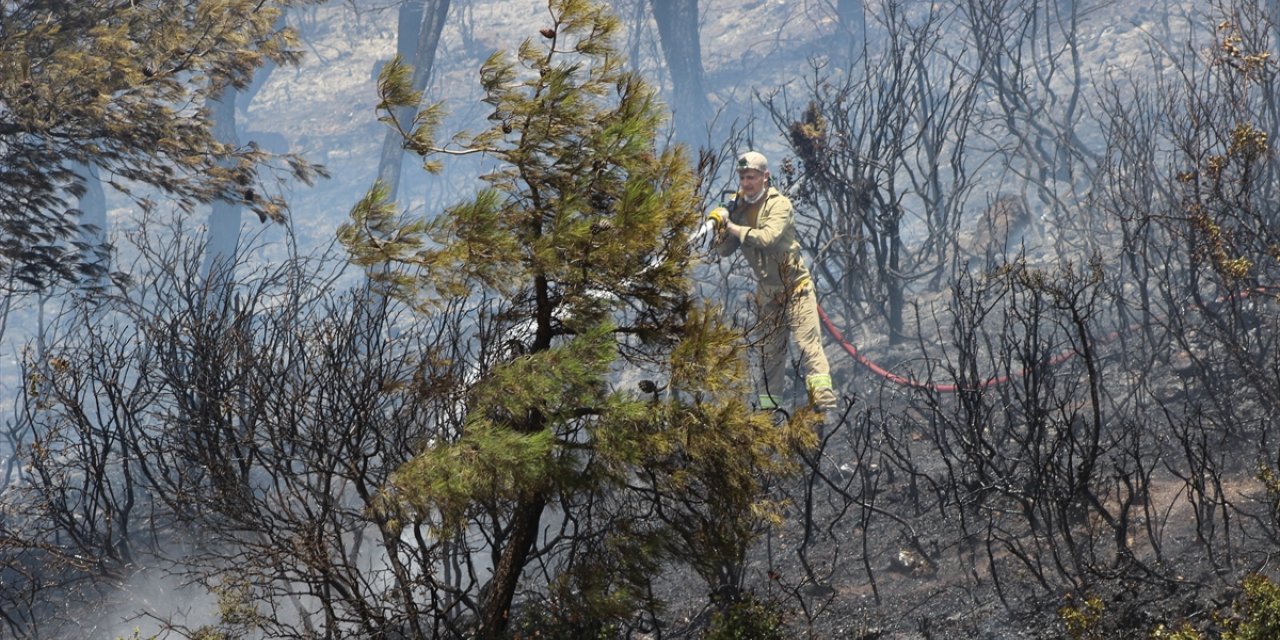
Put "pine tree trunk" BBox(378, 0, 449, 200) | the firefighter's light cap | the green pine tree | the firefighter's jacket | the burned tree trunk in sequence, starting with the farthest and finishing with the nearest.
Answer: the burned tree trunk, "pine tree trunk" BBox(378, 0, 449, 200), the firefighter's light cap, the firefighter's jacket, the green pine tree

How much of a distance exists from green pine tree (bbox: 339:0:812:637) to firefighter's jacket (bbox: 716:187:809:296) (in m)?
2.50

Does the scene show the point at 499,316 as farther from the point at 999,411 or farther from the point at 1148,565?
the point at 999,411

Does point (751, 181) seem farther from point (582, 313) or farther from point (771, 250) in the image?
point (582, 313)

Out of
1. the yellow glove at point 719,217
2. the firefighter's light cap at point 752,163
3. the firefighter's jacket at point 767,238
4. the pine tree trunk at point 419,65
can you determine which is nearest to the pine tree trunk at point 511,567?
the yellow glove at point 719,217

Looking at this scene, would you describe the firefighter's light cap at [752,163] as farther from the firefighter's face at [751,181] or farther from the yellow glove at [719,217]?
the yellow glove at [719,217]

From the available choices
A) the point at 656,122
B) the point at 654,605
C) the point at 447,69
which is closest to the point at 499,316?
the point at 656,122

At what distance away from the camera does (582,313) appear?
12.6 feet

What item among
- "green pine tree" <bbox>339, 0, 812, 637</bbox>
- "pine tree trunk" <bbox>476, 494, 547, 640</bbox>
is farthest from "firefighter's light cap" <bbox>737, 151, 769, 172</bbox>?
"pine tree trunk" <bbox>476, 494, 547, 640</bbox>

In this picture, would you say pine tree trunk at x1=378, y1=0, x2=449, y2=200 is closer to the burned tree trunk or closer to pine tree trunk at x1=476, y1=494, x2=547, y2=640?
the burned tree trunk

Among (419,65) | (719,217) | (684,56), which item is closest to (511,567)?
(719,217)

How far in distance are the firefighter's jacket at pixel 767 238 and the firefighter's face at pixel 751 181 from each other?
6 centimetres

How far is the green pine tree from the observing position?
3.56 metres

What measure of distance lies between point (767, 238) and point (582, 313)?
266cm

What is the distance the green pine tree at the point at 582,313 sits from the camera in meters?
3.56
